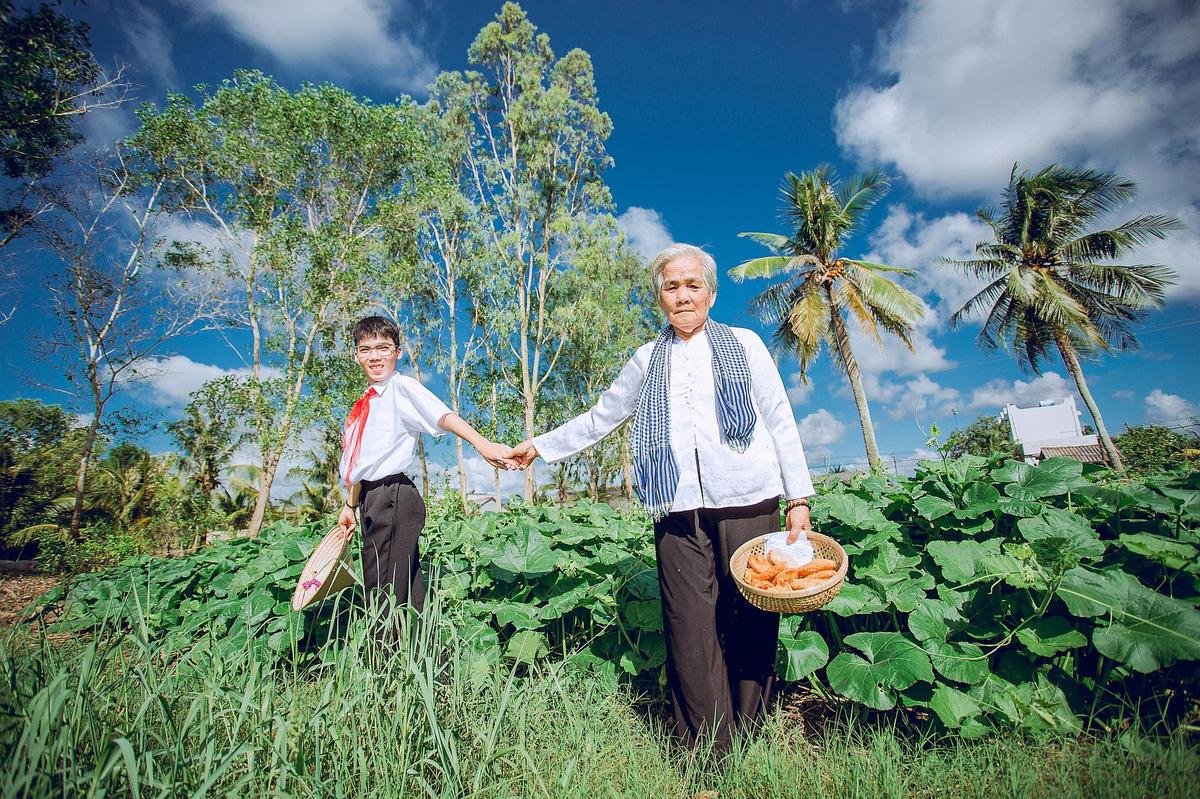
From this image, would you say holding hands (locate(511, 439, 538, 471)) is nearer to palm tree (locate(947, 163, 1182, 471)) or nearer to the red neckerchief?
the red neckerchief

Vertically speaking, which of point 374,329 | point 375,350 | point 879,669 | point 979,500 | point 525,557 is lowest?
point 879,669

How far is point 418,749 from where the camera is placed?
1.62 metres

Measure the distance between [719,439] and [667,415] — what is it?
0.23 meters

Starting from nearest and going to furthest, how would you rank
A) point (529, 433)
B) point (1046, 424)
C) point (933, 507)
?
point (933, 507) < point (529, 433) < point (1046, 424)

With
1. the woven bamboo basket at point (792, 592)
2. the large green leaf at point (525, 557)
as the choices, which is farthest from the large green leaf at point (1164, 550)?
the large green leaf at point (525, 557)

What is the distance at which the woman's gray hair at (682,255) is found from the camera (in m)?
2.19

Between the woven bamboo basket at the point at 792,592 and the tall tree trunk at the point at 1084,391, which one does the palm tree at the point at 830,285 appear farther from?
the woven bamboo basket at the point at 792,592

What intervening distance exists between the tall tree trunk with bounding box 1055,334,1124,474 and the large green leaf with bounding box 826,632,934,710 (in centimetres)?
1911

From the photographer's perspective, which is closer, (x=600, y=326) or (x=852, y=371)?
(x=852, y=371)

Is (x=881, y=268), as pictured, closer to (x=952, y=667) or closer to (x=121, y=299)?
(x=952, y=667)

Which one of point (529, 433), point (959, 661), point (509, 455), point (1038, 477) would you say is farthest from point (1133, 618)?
point (529, 433)

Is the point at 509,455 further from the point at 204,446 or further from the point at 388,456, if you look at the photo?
the point at 204,446

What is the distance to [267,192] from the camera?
47.7ft

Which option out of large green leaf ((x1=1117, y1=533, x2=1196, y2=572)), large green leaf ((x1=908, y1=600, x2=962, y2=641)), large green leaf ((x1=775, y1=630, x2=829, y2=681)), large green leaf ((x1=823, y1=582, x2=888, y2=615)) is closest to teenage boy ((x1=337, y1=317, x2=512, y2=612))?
large green leaf ((x1=775, y1=630, x2=829, y2=681))
